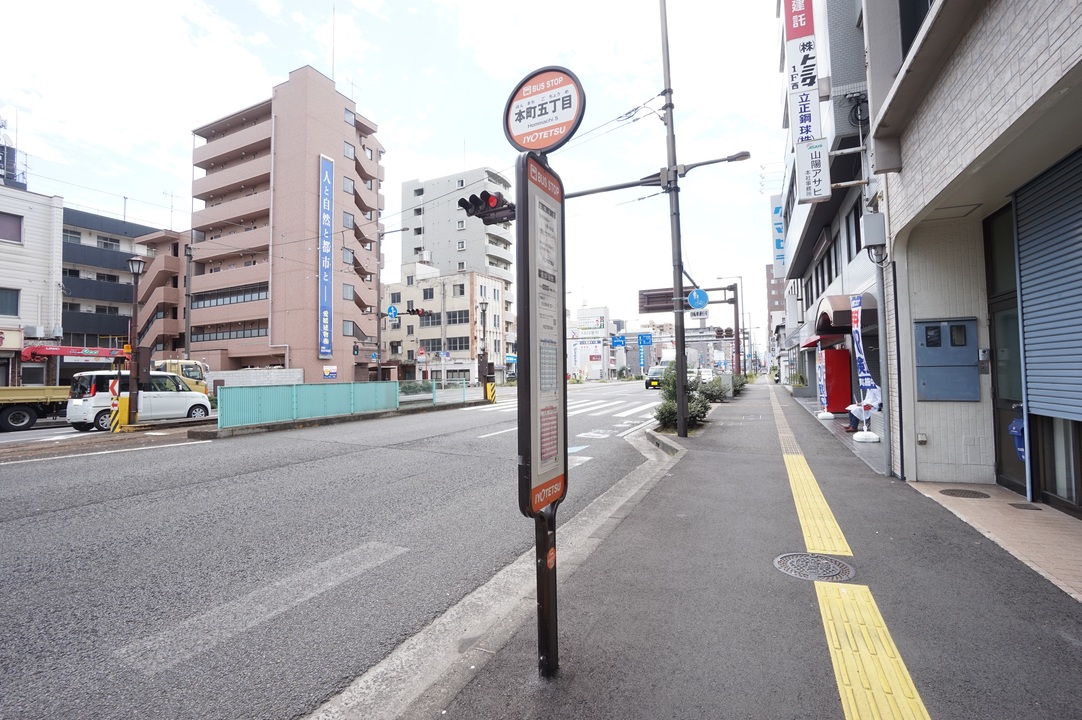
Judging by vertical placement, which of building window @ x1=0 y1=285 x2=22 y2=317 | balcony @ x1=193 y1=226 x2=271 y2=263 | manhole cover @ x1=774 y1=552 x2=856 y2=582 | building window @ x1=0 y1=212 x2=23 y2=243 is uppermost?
balcony @ x1=193 y1=226 x2=271 y2=263

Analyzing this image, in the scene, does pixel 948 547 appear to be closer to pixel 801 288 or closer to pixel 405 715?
pixel 405 715

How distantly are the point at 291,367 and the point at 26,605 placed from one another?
32.5 meters

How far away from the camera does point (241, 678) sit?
2588 mm

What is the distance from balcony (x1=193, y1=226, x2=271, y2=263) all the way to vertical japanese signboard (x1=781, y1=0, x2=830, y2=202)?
34.0m

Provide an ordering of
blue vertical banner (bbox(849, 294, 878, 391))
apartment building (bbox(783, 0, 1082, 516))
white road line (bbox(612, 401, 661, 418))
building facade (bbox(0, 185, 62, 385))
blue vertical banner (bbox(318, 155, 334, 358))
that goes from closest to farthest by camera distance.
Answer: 1. apartment building (bbox(783, 0, 1082, 516))
2. blue vertical banner (bbox(849, 294, 878, 391))
3. white road line (bbox(612, 401, 661, 418))
4. building facade (bbox(0, 185, 62, 385))
5. blue vertical banner (bbox(318, 155, 334, 358))

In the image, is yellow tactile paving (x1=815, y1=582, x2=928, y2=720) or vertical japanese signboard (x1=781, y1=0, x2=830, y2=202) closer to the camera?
yellow tactile paving (x1=815, y1=582, x2=928, y2=720)

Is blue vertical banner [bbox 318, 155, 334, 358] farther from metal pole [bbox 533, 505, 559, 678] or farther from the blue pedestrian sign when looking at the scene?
metal pole [bbox 533, 505, 559, 678]

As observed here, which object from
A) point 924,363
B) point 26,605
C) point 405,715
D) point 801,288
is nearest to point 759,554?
point 405,715

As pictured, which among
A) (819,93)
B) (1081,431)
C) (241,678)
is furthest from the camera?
(819,93)

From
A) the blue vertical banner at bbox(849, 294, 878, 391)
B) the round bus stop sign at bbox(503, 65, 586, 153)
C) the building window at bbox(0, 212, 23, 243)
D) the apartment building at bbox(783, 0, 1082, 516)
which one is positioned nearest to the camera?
the round bus stop sign at bbox(503, 65, 586, 153)

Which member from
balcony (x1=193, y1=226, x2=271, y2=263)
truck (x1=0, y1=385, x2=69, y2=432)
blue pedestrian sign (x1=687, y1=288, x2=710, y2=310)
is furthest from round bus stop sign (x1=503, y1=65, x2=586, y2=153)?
balcony (x1=193, y1=226, x2=271, y2=263)

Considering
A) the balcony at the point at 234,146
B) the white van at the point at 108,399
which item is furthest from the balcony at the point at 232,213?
the white van at the point at 108,399

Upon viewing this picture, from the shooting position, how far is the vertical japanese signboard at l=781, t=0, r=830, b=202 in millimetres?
9156

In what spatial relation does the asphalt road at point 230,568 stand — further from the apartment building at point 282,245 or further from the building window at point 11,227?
the apartment building at point 282,245
